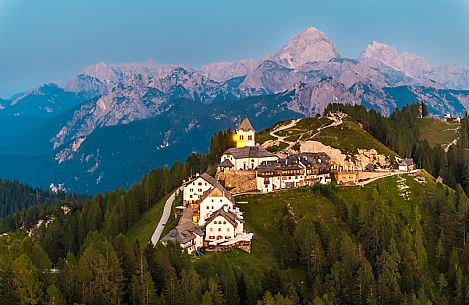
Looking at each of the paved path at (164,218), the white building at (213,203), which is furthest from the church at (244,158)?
the white building at (213,203)

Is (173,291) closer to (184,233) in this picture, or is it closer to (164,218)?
(184,233)

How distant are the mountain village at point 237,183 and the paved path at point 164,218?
4.47 meters

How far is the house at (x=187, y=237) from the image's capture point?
356 ft

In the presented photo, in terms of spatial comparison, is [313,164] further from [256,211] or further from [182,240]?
[182,240]

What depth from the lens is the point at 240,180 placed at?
14512 cm

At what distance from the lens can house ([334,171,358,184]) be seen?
501 ft

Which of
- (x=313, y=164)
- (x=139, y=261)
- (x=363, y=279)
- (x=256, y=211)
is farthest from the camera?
(x=313, y=164)

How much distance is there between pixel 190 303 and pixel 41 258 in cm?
2821

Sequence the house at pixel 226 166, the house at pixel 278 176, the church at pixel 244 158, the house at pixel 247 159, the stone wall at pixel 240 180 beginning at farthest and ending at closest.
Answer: the house at pixel 247 159 → the church at pixel 244 158 → the house at pixel 226 166 → the stone wall at pixel 240 180 → the house at pixel 278 176

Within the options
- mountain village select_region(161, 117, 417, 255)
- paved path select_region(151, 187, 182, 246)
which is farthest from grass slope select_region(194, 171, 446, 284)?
paved path select_region(151, 187, 182, 246)

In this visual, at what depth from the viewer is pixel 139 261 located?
92.0m

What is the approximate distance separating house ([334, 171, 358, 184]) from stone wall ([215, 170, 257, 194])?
25.0 meters

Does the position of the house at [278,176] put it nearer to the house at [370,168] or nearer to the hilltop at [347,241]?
the hilltop at [347,241]

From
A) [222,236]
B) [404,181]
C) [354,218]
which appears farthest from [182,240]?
[404,181]
